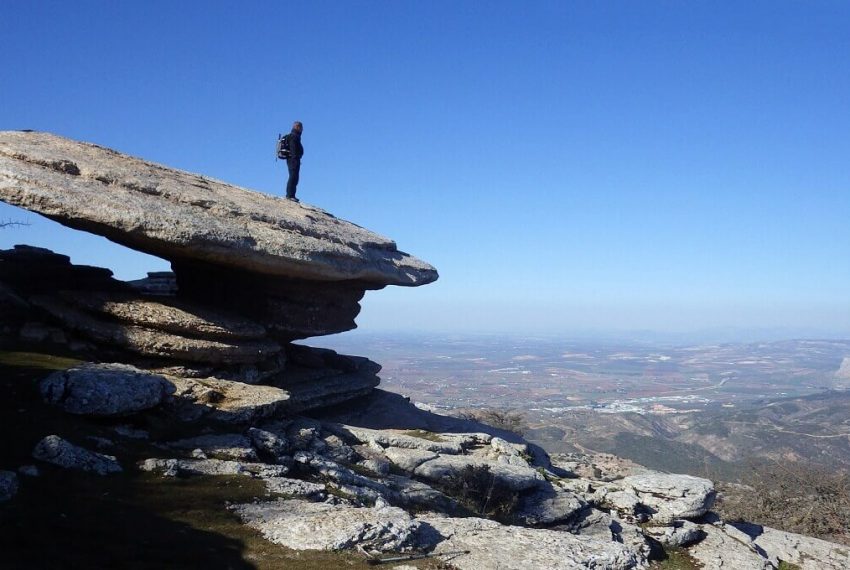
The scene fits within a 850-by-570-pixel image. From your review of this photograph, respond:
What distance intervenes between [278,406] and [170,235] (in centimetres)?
563

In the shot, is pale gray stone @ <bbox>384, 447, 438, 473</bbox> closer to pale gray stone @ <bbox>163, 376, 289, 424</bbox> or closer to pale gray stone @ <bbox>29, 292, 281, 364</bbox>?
pale gray stone @ <bbox>163, 376, 289, 424</bbox>

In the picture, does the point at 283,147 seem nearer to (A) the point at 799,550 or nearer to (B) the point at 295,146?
(B) the point at 295,146

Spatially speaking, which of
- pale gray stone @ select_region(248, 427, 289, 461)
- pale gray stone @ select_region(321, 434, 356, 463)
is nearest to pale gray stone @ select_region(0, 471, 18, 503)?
pale gray stone @ select_region(248, 427, 289, 461)

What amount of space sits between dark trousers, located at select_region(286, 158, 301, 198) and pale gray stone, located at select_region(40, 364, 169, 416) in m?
13.2

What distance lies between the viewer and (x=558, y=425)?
9644 cm

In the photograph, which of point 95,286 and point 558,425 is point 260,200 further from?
point 558,425

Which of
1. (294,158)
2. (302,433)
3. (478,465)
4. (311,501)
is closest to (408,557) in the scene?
(311,501)

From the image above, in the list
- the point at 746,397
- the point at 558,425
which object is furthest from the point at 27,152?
the point at 746,397

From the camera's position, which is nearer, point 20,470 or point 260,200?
point 20,470

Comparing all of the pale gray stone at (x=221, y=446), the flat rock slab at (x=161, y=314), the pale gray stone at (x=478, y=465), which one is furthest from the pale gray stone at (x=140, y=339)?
the pale gray stone at (x=478, y=465)

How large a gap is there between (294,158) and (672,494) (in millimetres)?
19215

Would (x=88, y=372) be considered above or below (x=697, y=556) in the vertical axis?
above

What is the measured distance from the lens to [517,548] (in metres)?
11.2

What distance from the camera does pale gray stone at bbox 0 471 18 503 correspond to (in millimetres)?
8773
